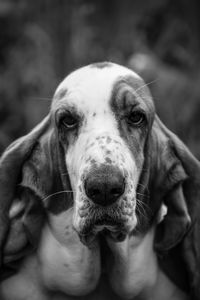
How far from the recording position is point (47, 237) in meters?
4.02

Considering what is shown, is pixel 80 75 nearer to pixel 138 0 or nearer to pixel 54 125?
pixel 54 125

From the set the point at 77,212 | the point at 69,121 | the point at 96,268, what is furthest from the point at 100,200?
the point at 96,268

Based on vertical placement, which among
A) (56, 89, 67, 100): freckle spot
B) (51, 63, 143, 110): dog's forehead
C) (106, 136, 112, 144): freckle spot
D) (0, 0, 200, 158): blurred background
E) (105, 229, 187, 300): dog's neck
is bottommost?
(0, 0, 200, 158): blurred background

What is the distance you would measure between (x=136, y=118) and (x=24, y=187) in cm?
74

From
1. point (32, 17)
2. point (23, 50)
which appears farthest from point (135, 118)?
point (23, 50)

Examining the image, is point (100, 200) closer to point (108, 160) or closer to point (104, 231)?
point (108, 160)

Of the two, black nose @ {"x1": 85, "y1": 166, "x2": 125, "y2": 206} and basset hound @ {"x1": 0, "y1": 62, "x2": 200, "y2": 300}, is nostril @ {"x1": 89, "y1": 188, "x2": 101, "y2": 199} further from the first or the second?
basset hound @ {"x1": 0, "y1": 62, "x2": 200, "y2": 300}

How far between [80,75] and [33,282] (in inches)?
45.0

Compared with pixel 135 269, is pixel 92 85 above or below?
above

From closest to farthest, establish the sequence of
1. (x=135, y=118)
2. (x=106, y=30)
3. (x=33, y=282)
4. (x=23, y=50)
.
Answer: (x=135, y=118), (x=33, y=282), (x=106, y=30), (x=23, y=50)

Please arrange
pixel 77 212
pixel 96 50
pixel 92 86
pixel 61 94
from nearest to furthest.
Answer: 1. pixel 77 212
2. pixel 92 86
3. pixel 61 94
4. pixel 96 50

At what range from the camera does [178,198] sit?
405 cm

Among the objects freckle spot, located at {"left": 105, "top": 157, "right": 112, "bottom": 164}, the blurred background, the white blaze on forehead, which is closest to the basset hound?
the white blaze on forehead

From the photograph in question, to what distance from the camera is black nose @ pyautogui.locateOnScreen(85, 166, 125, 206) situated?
3381 millimetres
